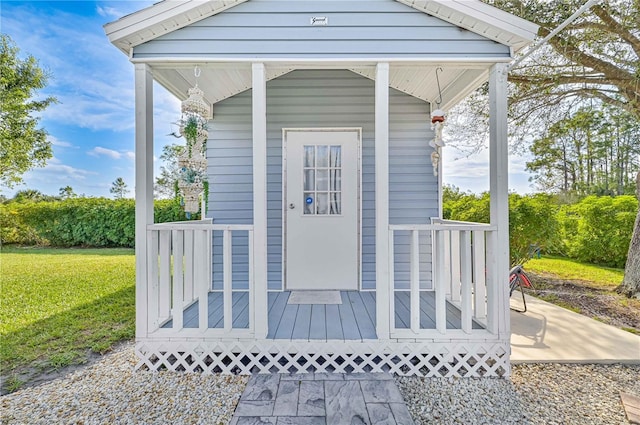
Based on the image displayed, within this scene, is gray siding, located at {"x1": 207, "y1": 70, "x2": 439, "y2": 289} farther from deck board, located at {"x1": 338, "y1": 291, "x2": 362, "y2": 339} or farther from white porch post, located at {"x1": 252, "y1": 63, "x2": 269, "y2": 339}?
white porch post, located at {"x1": 252, "y1": 63, "x2": 269, "y2": 339}

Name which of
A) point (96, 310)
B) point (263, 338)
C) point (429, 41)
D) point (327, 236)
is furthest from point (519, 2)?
point (96, 310)

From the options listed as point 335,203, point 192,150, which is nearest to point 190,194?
point 192,150

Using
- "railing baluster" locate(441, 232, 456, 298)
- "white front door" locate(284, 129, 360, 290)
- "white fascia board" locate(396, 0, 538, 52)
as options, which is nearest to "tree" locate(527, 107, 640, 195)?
"railing baluster" locate(441, 232, 456, 298)

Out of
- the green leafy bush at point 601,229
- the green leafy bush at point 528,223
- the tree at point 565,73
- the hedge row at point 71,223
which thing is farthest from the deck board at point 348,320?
the hedge row at point 71,223

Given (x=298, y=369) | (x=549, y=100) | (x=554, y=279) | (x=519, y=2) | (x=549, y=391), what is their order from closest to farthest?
1. (x=549, y=391)
2. (x=298, y=369)
3. (x=519, y=2)
4. (x=549, y=100)
5. (x=554, y=279)

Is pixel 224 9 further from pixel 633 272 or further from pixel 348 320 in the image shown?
pixel 633 272

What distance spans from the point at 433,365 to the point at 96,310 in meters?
4.08

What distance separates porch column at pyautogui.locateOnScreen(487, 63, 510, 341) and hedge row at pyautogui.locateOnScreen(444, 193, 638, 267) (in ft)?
7.61

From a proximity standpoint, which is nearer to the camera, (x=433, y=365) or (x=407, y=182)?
(x=433, y=365)

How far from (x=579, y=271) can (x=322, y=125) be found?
6060 millimetres

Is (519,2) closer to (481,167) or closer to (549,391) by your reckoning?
(549,391)

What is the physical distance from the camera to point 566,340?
2783 millimetres

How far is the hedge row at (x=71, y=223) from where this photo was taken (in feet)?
30.8

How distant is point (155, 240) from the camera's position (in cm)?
242
